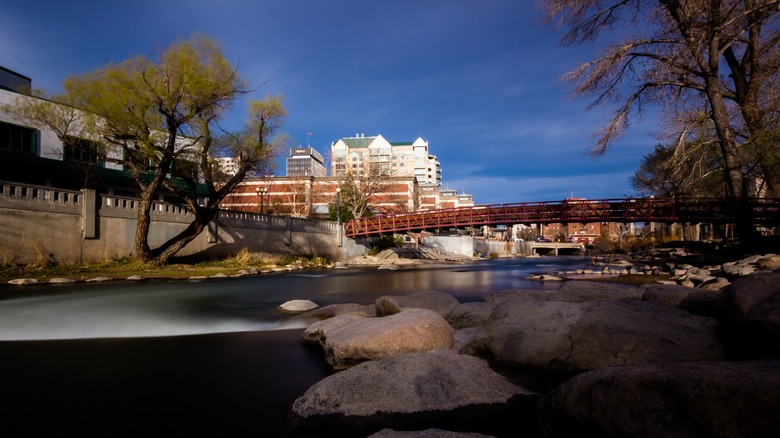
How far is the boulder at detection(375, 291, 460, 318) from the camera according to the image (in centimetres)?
825

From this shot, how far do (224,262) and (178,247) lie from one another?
3756mm

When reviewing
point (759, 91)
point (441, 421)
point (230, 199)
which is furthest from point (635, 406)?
point (230, 199)

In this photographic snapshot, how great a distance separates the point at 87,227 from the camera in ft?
71.8

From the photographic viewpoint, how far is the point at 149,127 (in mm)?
22375

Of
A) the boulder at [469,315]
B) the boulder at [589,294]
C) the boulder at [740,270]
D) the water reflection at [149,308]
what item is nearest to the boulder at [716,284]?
the boulder at [740,270]

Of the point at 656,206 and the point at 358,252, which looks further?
the point at 358,252

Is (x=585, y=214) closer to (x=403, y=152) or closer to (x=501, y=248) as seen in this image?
(x=501, y=248)

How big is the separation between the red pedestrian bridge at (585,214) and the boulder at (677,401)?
76.7ft

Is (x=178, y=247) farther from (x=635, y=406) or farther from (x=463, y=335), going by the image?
(x=635, y=406)

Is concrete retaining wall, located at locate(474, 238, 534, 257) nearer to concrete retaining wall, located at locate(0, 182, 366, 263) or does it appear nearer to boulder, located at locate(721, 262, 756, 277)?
concrete retaining wall, located at locate(0, 182, 366, 263)

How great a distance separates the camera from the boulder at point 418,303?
825 centimetres

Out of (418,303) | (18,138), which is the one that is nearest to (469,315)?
(418,303)

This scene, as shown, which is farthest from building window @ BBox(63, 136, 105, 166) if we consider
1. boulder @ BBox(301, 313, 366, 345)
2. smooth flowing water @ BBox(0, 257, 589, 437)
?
boulder @ BBox(301, 313, 366, 345)

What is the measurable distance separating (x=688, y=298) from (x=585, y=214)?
2775 centimetres
